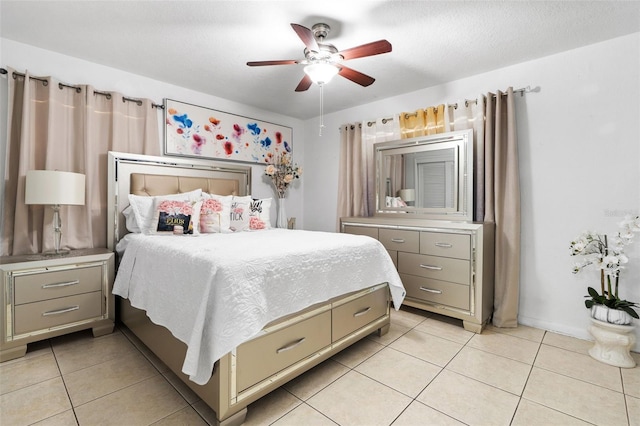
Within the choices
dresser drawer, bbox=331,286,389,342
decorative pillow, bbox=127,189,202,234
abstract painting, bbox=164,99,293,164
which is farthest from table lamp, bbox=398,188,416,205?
decorative pillow, bbox=127,189,202,234

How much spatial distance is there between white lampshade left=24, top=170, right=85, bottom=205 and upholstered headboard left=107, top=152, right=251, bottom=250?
1.38 feet

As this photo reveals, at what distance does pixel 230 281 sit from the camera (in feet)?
4.86

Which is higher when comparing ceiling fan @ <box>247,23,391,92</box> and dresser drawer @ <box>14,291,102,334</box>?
ceiling fan @ <box>247,23,391,92</box>

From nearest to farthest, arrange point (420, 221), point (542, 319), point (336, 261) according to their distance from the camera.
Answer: point (336, 261) < point (542, 319) < point (420, 221)

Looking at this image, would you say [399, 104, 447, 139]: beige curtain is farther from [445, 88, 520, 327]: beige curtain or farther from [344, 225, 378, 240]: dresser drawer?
[344, 225, 378, 240]: dresser drawer

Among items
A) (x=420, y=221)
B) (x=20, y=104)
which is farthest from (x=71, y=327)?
(x=420, y=221)

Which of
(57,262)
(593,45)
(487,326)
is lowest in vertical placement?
(487,326)

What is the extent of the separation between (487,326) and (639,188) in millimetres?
1635

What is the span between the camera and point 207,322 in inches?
58.1

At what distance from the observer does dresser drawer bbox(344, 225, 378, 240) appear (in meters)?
3.34

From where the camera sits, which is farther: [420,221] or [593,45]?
[420,221]

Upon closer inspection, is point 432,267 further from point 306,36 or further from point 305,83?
point 306,36

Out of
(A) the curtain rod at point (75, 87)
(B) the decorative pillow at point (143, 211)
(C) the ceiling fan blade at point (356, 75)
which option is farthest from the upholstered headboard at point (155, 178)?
(C) the ceiling fan blade at point (356, 75)

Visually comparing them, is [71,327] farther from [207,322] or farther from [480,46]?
[480,46]
